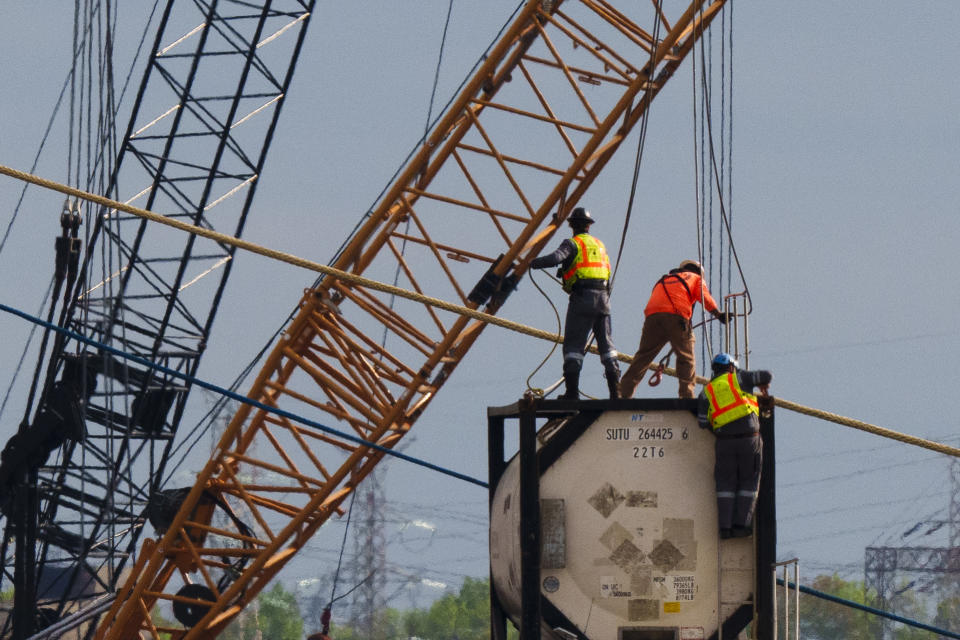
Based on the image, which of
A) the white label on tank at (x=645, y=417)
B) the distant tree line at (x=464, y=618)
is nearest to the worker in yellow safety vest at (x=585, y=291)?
the white label on tank at (x=645, y=417)

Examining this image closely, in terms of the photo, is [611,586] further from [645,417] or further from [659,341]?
[659,341]

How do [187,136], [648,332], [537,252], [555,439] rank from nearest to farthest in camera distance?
[555,439] < [648,332] < [537,252] < [187,136]

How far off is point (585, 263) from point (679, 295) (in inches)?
54.4

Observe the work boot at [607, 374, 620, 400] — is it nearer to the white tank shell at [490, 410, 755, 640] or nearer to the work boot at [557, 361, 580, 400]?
the work boot at [557, 361, 580, 400]

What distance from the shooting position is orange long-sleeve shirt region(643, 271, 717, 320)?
2298 cm

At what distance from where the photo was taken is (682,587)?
16922mm

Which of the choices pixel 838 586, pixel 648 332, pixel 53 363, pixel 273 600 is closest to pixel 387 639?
pixel 273 600

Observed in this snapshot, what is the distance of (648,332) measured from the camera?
2311 centimetres

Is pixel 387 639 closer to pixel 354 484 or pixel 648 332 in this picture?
pixel 354 484

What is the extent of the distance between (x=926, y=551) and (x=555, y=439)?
538ft

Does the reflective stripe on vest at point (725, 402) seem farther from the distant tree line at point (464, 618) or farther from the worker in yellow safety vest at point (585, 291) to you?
the distant tree line at point (464, 618)

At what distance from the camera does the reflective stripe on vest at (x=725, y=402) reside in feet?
55.5

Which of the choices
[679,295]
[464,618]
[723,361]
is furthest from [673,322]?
[464,618]

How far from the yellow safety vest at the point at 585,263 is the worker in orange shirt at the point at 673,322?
939mm
